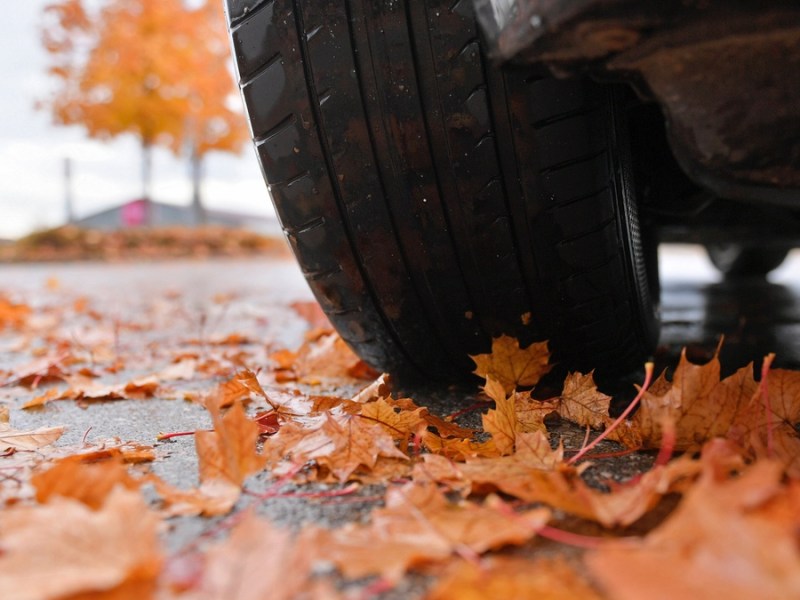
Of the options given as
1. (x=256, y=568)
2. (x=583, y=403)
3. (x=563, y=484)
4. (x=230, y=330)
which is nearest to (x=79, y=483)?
(x=256, y=568)

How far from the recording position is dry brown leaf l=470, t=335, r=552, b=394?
44.4 inches

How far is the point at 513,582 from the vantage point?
20.9 inches

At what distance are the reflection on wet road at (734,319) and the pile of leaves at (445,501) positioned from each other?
64 cm

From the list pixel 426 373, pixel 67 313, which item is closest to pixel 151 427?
pixel 426 373

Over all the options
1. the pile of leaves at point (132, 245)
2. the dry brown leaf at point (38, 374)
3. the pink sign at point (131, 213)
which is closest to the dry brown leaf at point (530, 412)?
the dry brown leaf at point (38, 374)

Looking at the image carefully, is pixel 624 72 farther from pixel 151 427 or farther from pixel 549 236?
pixel 151 427

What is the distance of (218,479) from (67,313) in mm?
2882

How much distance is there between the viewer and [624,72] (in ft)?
2.30

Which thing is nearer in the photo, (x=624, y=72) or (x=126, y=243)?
(x=624, y=72)

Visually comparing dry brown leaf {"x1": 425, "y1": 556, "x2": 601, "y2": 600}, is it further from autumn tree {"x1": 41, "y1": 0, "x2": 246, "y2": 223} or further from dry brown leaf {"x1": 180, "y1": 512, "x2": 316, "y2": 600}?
autumn tree {"x1": 41, "y1": 0, "x2": 246, "y2": 223}

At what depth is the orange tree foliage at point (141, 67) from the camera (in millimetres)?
11852

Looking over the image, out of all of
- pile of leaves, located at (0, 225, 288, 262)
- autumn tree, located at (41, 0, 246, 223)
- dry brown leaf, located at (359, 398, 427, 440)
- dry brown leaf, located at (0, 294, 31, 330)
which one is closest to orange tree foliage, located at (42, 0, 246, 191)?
autumn tree, located at (41, 0, 246, 223)

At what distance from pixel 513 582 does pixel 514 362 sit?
24.8 inches

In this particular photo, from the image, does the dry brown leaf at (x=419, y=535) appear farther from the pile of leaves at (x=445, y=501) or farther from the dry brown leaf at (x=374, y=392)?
the dry brown leaf at (x=374, y=392)
